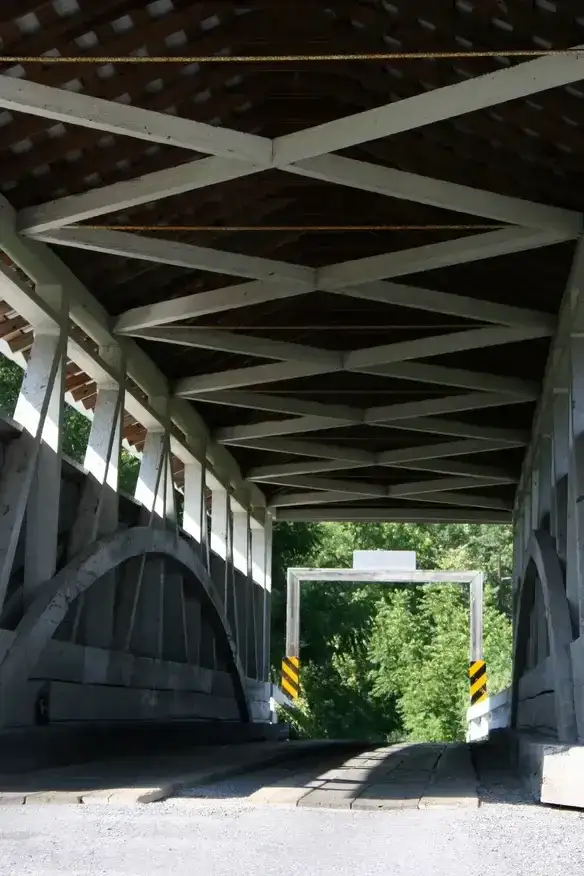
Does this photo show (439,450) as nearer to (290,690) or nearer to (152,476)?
(152,476)

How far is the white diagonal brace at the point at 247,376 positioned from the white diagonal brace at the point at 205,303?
1559 mm

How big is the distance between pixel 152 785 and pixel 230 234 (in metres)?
5.42

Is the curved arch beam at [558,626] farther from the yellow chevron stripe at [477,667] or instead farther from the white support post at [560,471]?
the yellow chevron stripe at [477,667]

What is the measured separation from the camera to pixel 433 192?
7.95 meters

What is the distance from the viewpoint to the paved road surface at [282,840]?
397cm

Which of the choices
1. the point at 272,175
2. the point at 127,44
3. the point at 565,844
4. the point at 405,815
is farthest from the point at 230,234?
the point at 565,844

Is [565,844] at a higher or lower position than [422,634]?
lower

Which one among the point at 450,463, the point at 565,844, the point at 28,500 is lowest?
the point at 565,844

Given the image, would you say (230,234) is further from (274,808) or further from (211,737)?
Result: (211,737)

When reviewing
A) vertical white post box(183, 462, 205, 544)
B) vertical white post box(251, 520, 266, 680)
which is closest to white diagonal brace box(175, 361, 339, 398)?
vertical white post box(183, 462, 205, 544)

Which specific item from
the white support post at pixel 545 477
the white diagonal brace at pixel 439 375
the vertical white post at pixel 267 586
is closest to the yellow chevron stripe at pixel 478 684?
the vertical white post at pixel 267 586

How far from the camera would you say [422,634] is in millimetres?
43719

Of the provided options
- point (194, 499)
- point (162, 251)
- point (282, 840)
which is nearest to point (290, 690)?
point (194, 499)

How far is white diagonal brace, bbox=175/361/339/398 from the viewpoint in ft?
39.3
